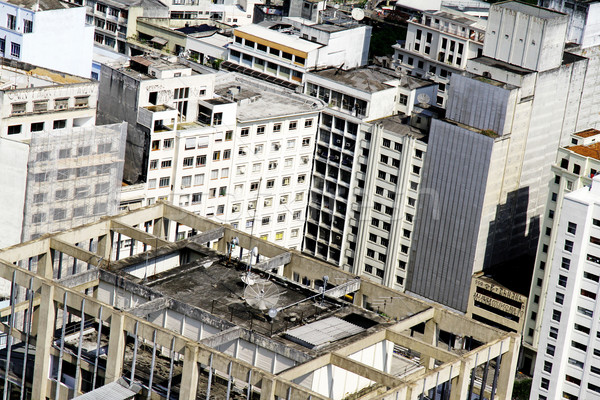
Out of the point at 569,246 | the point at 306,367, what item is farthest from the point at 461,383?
the point at 569,246

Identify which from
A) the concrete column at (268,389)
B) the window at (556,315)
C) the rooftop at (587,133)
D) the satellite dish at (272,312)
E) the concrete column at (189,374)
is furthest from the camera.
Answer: the rooftop at (587,133)

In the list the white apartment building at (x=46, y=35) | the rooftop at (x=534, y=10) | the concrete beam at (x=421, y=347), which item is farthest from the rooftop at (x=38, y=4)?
the concrete beam at (x=421, y=347)

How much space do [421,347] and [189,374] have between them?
1597cm

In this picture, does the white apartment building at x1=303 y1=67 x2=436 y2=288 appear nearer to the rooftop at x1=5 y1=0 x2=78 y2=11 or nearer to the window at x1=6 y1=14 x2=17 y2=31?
the rooftop at x1=5 y1=0 x2=78 y2=11

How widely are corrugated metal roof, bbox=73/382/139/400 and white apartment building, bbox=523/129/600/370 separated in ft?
206

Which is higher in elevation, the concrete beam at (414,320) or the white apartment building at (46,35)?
the white apartment building at (46,35)

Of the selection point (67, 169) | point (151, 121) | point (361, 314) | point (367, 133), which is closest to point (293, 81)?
point (367, 133)

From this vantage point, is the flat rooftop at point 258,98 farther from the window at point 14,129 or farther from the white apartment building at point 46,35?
the window at point 14,129

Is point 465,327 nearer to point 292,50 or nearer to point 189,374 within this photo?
point 189,374

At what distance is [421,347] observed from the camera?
280 ft

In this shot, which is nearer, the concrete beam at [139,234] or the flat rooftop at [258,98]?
the concrete beam at [139,234]

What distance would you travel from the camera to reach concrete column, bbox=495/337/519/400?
87.9 metres

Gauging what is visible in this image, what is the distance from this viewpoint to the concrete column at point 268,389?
77.5 metres

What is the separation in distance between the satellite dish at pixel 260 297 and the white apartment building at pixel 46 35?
195ft
